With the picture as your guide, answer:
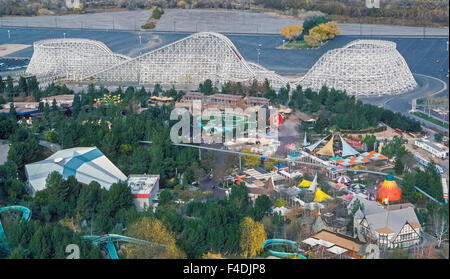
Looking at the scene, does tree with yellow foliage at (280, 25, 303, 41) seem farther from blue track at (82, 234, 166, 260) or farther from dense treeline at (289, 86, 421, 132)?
blue track at (82, 234, 166, 260)

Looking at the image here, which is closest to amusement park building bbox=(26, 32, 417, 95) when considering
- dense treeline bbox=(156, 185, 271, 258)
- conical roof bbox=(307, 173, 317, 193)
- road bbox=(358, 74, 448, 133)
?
road bbox=(358, 74, 448, 133)

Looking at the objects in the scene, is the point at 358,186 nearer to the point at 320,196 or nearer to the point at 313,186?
the point at 313,186

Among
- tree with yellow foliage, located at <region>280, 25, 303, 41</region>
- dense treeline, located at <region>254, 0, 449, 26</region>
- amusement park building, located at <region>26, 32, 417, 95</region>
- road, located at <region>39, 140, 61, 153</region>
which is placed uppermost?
dense treeline, located at <region>254, 0, 449, 26</region>

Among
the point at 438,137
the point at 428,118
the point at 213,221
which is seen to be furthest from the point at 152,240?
the point at 428,118

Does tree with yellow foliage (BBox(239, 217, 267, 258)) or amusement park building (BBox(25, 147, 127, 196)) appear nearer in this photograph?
tree with yellow foliage (BBox(239, 217, 267, 258))

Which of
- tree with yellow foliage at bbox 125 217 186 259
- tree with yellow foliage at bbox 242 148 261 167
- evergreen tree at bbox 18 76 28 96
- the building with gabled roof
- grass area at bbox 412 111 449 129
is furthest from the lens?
evergreen tree at bbox 18 76 28 96

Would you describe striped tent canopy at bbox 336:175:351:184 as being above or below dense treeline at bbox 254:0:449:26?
below

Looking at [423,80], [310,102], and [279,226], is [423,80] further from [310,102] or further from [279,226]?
[279,226]
